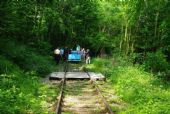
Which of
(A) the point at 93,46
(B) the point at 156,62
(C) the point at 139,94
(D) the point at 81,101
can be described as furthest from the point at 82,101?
(A) the point at 93,46

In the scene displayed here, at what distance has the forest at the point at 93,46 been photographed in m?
16.1

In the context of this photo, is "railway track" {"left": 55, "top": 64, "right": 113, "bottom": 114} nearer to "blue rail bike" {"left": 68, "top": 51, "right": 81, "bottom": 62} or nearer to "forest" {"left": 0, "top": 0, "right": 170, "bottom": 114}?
"forest" {"left": 0, "top": 0, "right": 170, "bottom": 114}

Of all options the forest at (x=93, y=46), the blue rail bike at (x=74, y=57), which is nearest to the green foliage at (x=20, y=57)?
the forest at (x=93, y=46)

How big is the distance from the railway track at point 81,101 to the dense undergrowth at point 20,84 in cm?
71

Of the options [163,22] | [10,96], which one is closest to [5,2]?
[10,96]

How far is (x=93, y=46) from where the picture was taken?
5588 centimetres

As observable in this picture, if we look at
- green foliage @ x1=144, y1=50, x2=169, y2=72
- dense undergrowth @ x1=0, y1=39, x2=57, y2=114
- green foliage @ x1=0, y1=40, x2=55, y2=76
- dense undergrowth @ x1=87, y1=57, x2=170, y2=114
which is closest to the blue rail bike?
dense undergrowth @ x1=0, y1=39, x2=57, y2=114

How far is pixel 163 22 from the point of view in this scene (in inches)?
1393

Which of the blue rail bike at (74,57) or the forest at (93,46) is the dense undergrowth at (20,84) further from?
the blue rail bike at (74,57)

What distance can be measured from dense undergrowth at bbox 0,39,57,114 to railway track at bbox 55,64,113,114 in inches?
27.8

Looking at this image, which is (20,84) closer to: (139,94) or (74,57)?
(139,94)

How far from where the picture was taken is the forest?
16083mm

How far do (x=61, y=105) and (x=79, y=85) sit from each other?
7.46 m

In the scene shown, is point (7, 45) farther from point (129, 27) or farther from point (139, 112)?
point (129, 27)
